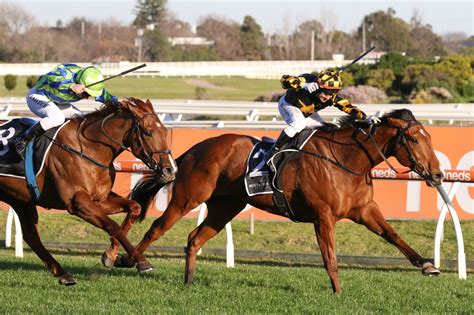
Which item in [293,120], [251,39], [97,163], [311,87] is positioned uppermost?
[251,39]

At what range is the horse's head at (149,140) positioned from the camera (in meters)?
7.09

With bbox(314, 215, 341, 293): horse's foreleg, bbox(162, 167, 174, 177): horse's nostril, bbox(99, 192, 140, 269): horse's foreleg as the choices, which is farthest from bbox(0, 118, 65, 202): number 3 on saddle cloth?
bbox(314, 215, 341, 293): horse's foreleg

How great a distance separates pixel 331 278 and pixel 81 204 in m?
1.93

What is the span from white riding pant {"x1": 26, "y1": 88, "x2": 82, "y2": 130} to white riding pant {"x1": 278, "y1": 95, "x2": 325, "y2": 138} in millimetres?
1688

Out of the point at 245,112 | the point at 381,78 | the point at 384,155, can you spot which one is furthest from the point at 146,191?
the point at 381,78

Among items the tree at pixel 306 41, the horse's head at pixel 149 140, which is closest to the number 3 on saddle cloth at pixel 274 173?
the horse's head at pixel 149 140

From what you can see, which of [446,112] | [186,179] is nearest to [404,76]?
[446,112]

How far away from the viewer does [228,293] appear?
270 inches

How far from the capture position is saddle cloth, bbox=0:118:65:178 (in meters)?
7.54

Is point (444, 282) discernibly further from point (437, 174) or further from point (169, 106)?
point (169, 106)

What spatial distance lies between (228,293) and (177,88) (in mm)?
41075

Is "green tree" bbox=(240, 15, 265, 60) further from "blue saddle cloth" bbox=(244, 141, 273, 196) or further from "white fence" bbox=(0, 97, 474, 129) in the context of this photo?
"blue saddle cloth" bbox=(244, 141, 273, 196)

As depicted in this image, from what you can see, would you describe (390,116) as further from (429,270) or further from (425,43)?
(425,43)

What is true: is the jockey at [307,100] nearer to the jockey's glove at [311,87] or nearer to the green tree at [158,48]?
the jockey's glove at [311,87]
